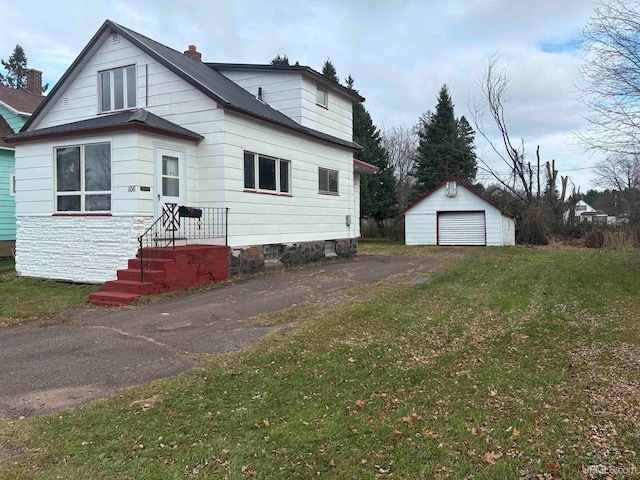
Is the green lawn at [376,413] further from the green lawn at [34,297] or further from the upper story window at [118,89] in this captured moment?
the upper story window at [118,89]

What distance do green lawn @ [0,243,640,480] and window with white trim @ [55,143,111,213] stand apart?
21.5 feet

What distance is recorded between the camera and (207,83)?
39.6 feet

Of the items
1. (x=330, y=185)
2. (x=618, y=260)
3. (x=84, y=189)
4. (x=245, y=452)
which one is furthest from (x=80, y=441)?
(x=618, y=260)

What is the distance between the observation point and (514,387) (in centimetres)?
447

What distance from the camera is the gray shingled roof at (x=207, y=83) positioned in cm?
1132

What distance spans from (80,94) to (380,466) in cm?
1348

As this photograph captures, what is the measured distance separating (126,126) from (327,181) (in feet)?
24.4

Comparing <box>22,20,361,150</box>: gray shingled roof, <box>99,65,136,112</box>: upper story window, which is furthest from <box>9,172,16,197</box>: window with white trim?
<box>99,65,136,112</box>: upper story window

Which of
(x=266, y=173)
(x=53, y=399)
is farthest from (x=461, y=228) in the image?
(x=53, y=399)

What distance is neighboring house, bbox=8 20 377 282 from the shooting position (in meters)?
10.4

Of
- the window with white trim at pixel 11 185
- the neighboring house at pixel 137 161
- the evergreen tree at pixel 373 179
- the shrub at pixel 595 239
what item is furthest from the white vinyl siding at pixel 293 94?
the shrub at pixel 595 239

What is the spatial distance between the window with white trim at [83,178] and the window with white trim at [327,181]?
6896 mm

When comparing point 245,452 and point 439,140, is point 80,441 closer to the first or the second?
point 245,452

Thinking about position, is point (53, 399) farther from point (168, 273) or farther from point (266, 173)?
point (266, 173)
